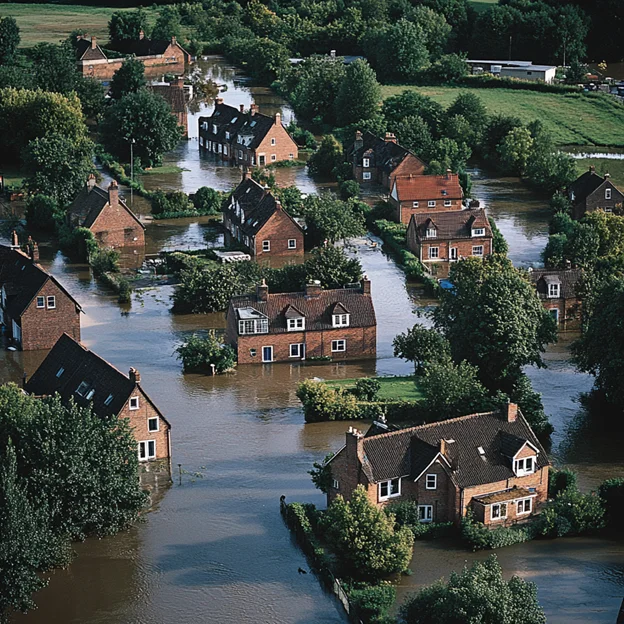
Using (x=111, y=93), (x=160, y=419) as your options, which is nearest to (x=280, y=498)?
(x=160, y=419)

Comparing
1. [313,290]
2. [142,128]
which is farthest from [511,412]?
[142,128]

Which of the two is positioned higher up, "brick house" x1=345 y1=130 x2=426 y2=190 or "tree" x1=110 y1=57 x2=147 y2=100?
"tree" x1=110 y1=57 x2=147 y2=100

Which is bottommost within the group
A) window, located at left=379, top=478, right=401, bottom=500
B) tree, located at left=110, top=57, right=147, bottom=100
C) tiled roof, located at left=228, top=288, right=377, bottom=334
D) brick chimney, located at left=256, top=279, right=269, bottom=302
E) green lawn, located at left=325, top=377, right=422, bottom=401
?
green lawn, located at left=325, top=377, right=422, bottom=401

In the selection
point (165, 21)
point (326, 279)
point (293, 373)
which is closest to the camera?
point (293, 373)

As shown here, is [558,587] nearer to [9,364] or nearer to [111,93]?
[9,364]

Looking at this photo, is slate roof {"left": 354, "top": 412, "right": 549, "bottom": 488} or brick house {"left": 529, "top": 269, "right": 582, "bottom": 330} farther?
brick house {"left": 529, "top": 269, "right": 582, "bottom": 330}

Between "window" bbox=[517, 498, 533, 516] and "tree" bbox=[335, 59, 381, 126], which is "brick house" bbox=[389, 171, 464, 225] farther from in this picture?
"window" bbox=[517, 498, 533, 516]

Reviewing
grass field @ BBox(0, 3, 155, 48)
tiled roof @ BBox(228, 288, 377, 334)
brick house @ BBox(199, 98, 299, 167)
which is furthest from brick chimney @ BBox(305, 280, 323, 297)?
grass field @ BBox(0, 3, 155, 48)
